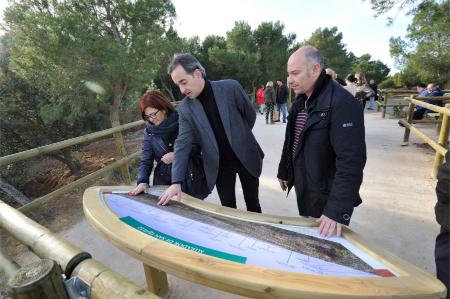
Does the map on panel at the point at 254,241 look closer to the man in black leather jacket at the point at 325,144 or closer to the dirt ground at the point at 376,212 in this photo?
the man in black leather jacket at the point at 325,144

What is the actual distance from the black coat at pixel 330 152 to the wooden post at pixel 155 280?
3.92 feet

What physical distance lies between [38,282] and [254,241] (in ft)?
2.54

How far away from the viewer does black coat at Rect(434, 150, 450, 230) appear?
4.43 ft

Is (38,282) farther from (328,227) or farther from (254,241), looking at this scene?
(328,227)

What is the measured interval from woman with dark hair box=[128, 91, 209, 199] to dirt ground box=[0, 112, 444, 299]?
858mm

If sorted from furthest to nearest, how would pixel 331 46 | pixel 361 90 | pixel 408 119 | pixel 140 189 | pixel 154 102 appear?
pixel 331 46 → pixel 361 90 → pixel 408 119 → pixel 154 102 → pixel 140 189

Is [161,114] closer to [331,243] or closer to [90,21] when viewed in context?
[331,243]

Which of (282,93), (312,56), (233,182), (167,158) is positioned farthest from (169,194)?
(282,93)

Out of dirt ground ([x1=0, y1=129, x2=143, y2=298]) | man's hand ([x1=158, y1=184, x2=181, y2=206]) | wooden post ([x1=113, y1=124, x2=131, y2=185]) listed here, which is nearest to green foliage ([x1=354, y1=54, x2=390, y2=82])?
dirt ground ([x1=0, y1=129, x2=143, y2=298])

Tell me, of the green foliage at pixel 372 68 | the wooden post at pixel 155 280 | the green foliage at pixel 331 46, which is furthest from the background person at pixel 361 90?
the green foliage at pixel 372 68

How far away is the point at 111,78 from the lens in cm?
1024

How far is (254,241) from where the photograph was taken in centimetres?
117

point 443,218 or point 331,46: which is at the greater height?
point 331,46

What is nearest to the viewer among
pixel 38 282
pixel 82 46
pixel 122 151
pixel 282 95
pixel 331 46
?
pixel 38 282
